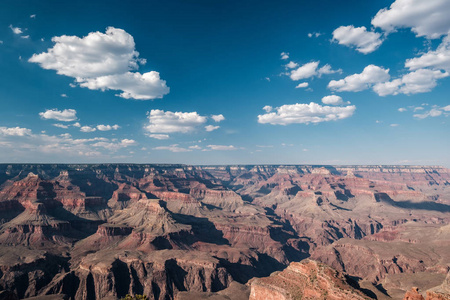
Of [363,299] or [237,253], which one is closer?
[363,299]

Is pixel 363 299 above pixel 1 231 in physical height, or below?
above

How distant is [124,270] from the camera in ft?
412

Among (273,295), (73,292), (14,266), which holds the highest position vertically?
(273,295)

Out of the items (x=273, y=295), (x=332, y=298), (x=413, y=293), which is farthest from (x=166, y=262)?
(x=413, y=293)

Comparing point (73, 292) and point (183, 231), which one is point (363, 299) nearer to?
point (73, 292)

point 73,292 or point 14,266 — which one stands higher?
point 14,266

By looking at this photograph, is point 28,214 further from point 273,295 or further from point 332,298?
point 332,298

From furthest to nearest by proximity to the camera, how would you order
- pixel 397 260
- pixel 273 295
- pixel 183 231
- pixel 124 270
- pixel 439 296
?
1. pixel 183 231
2. pixel 397 260
3. pixel 124 270
4. pixel 273 295
5. pixel 439 296

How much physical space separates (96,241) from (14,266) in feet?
180

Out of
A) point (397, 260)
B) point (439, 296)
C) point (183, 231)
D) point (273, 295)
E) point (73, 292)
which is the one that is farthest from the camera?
point (183, 231)

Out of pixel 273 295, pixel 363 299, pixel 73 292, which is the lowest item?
pixel 73 292

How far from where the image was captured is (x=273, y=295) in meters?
68.8

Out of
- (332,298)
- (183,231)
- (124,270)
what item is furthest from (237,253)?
(332,298)

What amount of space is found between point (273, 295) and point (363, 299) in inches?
826
